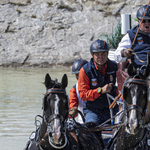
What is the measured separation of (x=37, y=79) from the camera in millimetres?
19250

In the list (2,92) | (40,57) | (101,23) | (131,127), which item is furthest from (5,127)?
(101,23)

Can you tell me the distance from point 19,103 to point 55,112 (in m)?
9.46

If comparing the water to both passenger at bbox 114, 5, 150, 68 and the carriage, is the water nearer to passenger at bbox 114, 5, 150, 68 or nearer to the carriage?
the carriage

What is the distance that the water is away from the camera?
29.4 feet

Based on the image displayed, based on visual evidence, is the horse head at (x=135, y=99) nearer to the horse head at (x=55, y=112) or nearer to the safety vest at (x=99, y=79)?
the horse head at (x=55, y=112)

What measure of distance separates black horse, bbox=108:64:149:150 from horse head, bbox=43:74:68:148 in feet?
2.20

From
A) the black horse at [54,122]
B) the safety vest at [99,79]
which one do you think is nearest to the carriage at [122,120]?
the black horse at [54,122]

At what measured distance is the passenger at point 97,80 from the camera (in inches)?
239

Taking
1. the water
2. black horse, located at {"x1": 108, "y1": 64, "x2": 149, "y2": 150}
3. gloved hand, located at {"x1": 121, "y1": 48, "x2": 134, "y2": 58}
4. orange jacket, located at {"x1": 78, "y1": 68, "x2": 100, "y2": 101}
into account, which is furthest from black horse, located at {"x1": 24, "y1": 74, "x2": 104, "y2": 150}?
orange jacket, located at {"x1": 78, "y1": 68, "x2": 100, "y2": 101}

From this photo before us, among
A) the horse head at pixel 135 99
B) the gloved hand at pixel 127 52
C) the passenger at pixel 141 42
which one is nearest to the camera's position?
the horse head at pixel 135 99

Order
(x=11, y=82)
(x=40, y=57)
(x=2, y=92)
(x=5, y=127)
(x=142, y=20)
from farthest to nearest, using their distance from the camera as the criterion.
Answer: (x=40, y=57), (x=11, y=82), (x=2, y=92), (x=5, y=127), (x=142, y=20)

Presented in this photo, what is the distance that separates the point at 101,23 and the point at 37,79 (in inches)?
294

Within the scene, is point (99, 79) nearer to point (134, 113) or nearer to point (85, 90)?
point (85, 90)

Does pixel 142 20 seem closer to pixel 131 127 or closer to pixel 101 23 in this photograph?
pixel 131 127
